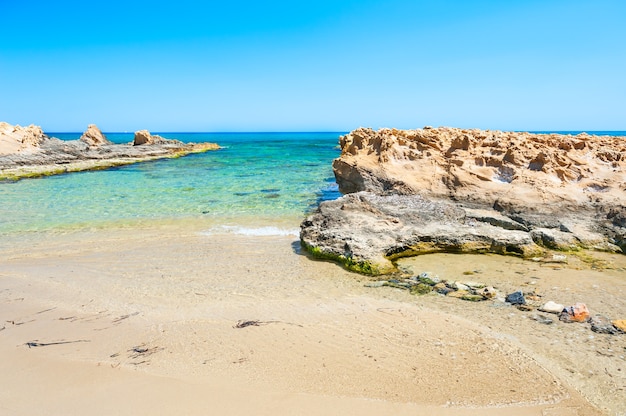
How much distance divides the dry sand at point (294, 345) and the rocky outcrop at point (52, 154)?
20.5 metres

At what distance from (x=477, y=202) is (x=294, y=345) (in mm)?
5845

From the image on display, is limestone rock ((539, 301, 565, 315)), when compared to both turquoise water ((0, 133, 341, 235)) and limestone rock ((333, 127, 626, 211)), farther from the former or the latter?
turquoise water ((0, 133, 341, 235))

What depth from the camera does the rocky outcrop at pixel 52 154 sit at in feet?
79.4

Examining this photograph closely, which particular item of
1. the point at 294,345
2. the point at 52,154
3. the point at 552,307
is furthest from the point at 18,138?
the point at 552,307

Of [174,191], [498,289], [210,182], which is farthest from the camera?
[210,182]

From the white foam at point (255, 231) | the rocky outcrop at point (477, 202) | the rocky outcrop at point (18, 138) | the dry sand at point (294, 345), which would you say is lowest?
the dry sand at point (294, 345)

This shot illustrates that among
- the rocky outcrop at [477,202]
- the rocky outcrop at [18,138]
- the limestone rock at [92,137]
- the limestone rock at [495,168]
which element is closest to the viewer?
the rocky outcrop at [477,202]

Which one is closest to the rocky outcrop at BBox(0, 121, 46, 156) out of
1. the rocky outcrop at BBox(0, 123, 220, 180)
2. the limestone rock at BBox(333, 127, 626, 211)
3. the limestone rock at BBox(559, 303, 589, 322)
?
the rocky outcrop at BBox(0, 123, 220, 180)

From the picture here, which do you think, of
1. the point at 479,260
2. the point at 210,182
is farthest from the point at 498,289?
the point at 210,182

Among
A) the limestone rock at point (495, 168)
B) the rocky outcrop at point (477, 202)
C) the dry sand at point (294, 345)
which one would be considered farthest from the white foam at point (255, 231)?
the dry sand at point (294, 345)

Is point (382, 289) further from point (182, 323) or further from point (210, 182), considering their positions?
point (210, 182)

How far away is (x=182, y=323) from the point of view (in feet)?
15.7

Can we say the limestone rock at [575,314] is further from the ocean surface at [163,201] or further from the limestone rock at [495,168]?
the ocean surface at [163,201]

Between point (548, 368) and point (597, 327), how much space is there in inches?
48.5
